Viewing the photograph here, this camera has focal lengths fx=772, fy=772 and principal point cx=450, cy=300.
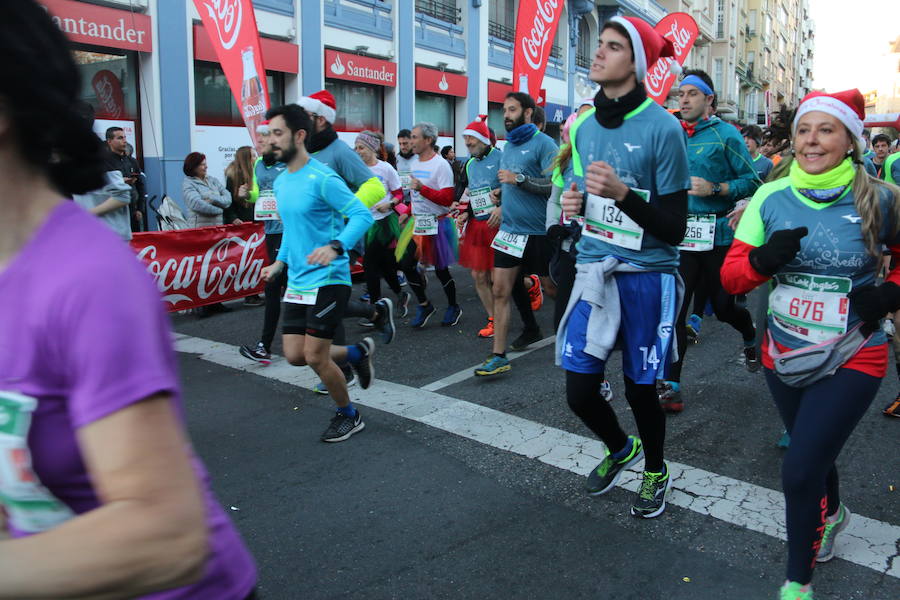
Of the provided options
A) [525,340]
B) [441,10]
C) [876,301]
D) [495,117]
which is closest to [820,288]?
[876,301]

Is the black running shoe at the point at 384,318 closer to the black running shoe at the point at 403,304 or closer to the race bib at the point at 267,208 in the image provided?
the race bib at the point at 267,208

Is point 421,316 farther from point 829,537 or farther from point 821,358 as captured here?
point 821,358

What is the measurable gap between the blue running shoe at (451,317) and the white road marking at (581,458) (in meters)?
1.97

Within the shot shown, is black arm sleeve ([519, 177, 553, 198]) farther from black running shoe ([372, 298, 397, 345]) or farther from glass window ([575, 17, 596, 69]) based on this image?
glass window ([575, 17, 596, 69])

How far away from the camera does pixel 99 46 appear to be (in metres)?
11.5

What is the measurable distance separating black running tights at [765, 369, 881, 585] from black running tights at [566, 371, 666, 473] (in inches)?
32.5

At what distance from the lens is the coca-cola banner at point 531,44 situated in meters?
9.95

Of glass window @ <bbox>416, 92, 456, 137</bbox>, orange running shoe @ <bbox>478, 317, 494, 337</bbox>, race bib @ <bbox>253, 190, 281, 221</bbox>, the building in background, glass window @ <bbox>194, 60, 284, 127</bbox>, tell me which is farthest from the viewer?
glass window @ <bbox>416, 92, 456, 137</bbox>

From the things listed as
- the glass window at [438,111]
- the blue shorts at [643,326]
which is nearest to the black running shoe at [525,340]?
the blue shorts at [643,326]

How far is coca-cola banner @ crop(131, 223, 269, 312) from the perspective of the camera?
780cm

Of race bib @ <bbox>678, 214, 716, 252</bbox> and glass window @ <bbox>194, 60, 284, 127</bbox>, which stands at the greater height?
glass window @ <bbox>194, 60, 284, 127</bbox>

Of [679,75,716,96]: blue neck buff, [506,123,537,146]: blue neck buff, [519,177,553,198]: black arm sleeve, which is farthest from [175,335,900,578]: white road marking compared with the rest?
[679,75,716,96]: blue neck buff

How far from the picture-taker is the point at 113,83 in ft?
39.3

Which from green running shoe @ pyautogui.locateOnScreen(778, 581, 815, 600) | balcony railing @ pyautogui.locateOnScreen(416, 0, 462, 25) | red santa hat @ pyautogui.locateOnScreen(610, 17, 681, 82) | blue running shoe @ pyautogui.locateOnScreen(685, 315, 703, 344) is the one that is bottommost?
green running shoe @ pyautogui.locateOnScreen(778, 581, 815, 600)
